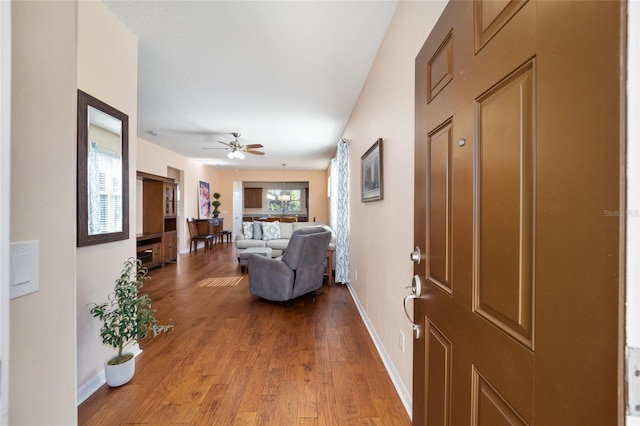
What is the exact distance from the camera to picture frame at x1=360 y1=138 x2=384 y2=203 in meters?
2.11

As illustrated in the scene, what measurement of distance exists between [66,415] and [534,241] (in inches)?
48.9

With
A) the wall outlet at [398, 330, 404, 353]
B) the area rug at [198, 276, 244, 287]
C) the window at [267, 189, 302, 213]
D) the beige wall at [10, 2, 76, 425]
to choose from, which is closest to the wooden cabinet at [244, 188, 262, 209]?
the window at [267, 189, 302, 213]

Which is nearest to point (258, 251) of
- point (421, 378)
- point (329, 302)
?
point (329, 302)

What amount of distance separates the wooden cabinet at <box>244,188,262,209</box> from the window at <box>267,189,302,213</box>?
414 millimetres

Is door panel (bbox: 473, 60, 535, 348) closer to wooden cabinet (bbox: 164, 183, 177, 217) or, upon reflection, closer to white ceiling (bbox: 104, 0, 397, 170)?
white ceiling (bbox: 104, 0, 397, 170)

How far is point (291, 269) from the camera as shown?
3.13 m

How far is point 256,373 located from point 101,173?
179cm

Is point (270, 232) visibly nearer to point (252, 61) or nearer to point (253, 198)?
point (252, 61)

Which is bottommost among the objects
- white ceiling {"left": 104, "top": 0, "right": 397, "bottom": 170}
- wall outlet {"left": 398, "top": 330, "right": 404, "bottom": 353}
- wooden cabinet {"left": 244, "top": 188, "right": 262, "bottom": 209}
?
wall outlet {"left": 398, "top": 330, "right": 404, "bottom": 353}

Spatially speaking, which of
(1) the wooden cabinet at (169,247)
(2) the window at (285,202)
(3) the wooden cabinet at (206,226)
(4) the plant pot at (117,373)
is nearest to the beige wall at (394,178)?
(4) the plant pot at (117,373)

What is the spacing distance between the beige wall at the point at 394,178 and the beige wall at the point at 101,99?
2.03 metres

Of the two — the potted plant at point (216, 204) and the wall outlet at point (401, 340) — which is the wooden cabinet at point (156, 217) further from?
the wall outlet at point (401, 340)

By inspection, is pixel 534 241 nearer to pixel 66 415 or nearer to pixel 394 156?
pixel 66 415

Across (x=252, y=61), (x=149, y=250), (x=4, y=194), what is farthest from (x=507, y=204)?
(x=149, y=250)
